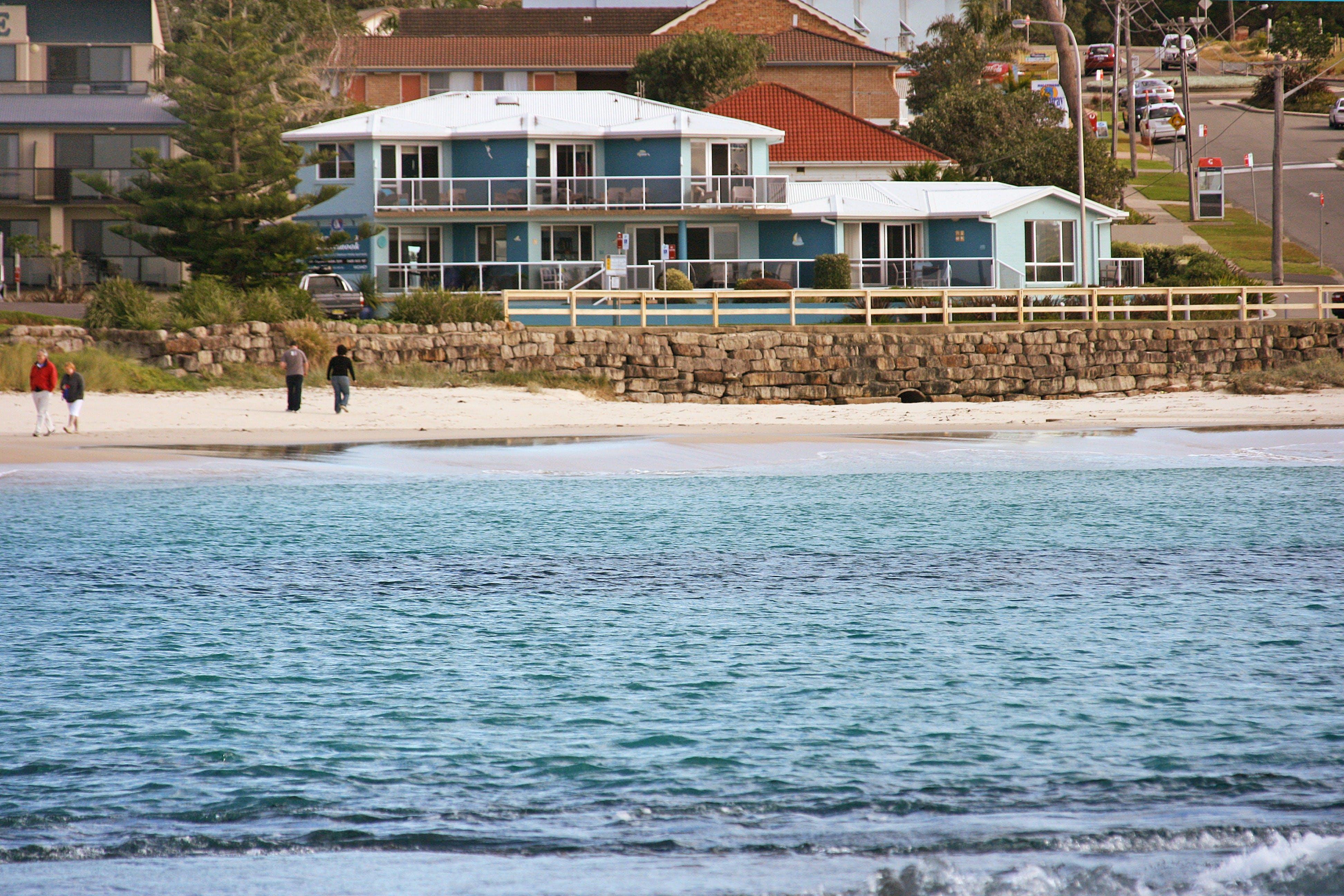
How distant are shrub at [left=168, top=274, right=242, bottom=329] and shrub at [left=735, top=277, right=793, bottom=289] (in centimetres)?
1419

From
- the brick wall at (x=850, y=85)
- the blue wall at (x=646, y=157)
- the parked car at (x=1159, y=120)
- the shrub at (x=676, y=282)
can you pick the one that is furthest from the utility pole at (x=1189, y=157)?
the shrub at (x=676, y=282)

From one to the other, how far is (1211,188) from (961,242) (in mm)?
20280

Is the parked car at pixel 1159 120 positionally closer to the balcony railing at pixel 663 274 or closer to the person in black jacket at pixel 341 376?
the balcony railing at pixel 663 274

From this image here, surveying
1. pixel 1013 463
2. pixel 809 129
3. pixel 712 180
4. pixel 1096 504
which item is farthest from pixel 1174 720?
pixel 809 129

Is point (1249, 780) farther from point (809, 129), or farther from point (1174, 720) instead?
point (809, 129)

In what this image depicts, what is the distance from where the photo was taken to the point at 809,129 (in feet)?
165

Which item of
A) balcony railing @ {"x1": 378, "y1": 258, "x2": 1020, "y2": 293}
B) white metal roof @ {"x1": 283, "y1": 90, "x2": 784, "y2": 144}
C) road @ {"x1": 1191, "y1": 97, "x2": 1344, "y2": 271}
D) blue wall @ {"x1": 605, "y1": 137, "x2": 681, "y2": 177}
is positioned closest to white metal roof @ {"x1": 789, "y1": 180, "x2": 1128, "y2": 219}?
balcony railing @ {"x1": 378, "y1": 258, "x2": 1020, "y2": 293}

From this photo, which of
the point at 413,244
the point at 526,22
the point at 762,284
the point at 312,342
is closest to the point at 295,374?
the point at 312,342

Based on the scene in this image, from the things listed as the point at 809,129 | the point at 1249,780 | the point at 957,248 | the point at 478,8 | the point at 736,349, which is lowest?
the point at 1249,780

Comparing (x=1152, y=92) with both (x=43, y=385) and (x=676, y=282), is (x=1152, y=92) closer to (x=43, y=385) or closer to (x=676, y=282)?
(x=676, y=282)

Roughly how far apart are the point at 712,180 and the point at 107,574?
3025cm

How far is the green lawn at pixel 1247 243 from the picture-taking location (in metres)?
47.6

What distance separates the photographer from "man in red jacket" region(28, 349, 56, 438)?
19.9 meters

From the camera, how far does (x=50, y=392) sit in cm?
2011
